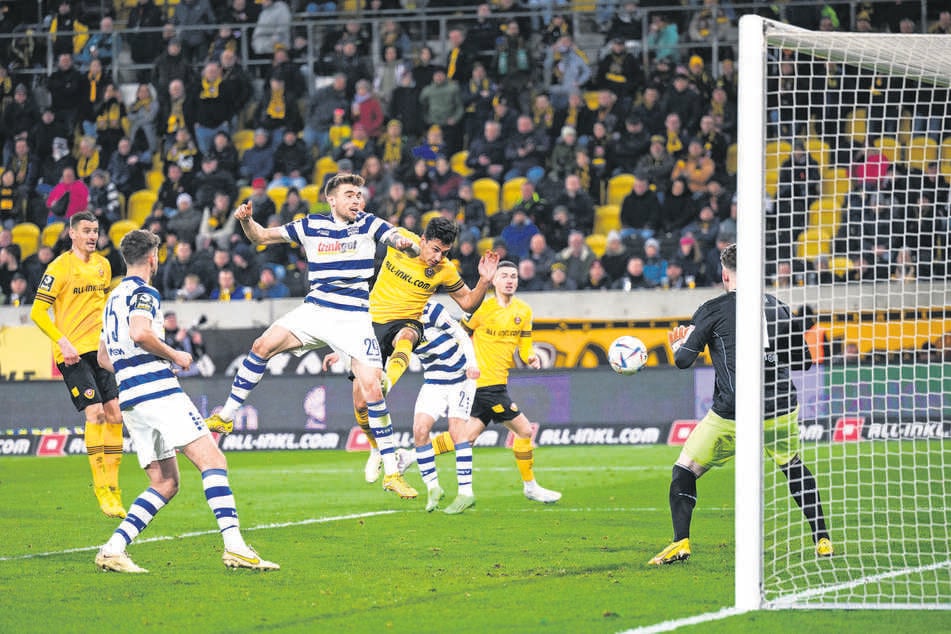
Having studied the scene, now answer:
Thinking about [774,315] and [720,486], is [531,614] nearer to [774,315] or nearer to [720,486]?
[774,315]

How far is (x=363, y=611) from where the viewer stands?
6750mm

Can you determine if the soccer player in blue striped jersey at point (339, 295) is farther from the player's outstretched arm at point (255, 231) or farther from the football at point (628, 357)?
the football at point (628, 357)

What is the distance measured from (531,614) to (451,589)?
89 centimetres

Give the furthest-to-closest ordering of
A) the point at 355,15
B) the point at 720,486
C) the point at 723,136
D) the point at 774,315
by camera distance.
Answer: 1. the point at 355,15
2. the point at 723,136
3. the point at 720,486
4. the point at 774,315

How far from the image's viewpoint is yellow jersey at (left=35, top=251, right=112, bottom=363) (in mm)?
11672

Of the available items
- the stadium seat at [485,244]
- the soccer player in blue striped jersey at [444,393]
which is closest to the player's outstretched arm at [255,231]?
the soccer player in blue striped jersey at [444,393]

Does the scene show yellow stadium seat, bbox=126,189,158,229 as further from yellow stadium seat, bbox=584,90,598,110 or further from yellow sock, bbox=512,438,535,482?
yellow sock, bbox=512,438,535,482

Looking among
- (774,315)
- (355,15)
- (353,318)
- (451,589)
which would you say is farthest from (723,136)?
(451,589)

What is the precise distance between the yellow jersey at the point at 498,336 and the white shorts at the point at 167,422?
15.6 feet

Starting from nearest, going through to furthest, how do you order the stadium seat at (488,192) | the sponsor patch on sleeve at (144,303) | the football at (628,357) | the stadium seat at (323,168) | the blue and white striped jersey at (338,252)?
the sponsor patch on sleeve at (144,303)
the football at (628,357)
the blue and white striped jersey at (338,252)
the stadium seat at (488,192)
the stadium seat at (323,168)

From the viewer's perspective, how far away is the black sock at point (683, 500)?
26.2ft

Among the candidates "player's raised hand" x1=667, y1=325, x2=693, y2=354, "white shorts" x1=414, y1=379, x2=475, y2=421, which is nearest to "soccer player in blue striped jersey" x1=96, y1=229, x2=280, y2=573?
"player's raised hand" x1=667, y1=325, x2=693, y2=354

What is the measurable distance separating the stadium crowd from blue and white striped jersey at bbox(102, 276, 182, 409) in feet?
38.2

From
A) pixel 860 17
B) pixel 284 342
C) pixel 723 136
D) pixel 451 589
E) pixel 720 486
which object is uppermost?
pixel 860 17
